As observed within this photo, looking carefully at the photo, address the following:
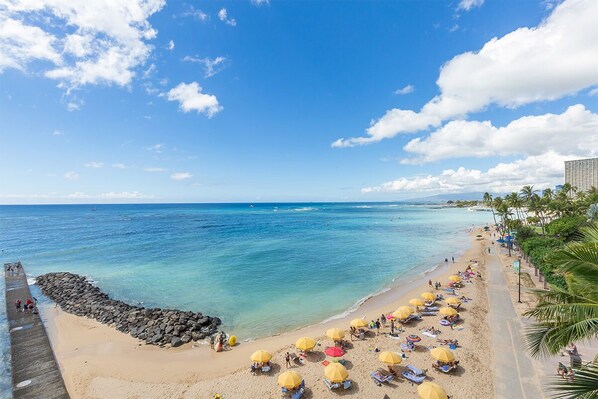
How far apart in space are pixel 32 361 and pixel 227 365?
1421cm

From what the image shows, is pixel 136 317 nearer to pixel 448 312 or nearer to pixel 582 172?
pixel 448 312

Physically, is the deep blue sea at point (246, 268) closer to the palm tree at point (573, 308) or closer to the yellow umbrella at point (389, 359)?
the yellow umbrella at point (389, 359)

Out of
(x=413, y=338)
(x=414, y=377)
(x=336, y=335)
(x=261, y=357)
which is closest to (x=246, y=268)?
(x=336, y=335)

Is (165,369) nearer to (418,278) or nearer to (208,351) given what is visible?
(208,351)

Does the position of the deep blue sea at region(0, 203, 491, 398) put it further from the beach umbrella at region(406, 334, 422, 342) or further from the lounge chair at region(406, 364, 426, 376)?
the lounge chair at region(406, 364, 426, 376)

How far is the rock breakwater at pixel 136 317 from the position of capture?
23.8 meters

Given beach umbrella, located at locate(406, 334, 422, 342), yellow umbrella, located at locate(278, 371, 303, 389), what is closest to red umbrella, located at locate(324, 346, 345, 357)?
yellow umbrella, located at locate(278, 371, 303, 389)

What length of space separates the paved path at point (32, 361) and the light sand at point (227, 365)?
2.13 ft

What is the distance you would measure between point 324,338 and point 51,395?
17.6 m

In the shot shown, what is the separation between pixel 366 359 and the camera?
1933 centimetres

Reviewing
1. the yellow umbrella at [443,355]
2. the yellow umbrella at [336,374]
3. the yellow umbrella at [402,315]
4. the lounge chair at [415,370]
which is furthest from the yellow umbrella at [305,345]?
the yellow umbrella at [402,315]

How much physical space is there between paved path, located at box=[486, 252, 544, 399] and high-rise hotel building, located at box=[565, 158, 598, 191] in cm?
13227

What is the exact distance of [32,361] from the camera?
66.8 ft

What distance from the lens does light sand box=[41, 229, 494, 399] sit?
54.3ft
